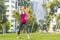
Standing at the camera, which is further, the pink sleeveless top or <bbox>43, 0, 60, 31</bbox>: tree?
<bbox>43, 0, 60, 31</bbox>: tree

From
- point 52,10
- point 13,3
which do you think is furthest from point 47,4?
point 13,3

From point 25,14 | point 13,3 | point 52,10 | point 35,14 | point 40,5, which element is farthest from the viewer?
point 13,3

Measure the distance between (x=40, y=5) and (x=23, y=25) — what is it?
140ft

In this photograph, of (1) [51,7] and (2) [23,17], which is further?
(1) [51,7]

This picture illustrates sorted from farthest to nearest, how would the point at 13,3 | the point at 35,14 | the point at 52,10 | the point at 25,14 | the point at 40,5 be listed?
the point at 13,3
the point at 35,14
the point at 40,5
the point at 52,10
the point at 25,14

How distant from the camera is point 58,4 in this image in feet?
172

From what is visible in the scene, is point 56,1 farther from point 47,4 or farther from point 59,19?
point 59,19

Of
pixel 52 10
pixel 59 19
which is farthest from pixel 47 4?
pixel 59 19

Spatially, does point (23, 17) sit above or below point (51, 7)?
above

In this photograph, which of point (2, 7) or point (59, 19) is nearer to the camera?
point (2, 7)

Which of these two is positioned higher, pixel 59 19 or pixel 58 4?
pixel 58 4

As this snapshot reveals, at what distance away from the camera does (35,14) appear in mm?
65000

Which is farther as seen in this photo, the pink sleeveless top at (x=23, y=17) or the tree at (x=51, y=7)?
the tree at (x=51, y=7)

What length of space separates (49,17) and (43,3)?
11.2 feet
